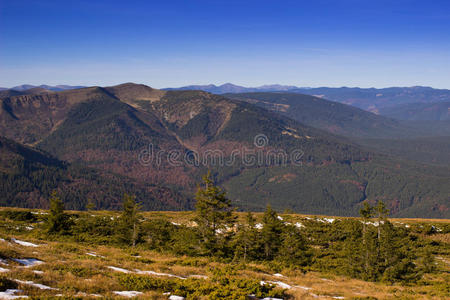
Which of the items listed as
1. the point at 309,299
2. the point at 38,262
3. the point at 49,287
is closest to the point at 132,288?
the point at 49,287

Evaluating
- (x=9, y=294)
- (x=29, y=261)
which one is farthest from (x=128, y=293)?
(x=29, y=261)

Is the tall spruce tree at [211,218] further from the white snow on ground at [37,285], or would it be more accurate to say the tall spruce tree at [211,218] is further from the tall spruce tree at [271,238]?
the white snow on ground at [37,285]

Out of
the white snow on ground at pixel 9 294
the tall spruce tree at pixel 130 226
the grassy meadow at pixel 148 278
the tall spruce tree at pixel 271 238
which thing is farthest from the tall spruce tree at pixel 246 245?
the white snow on ground at pixel 9 294

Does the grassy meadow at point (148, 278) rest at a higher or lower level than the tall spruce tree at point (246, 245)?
higher

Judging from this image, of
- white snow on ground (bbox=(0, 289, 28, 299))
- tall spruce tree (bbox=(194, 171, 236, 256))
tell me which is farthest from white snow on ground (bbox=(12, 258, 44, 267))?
tall spruce tree (bbox=(194, 171, 236, 256))

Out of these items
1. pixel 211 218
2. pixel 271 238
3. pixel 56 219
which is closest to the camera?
pixel 211 218

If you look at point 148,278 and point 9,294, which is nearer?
point 9,294

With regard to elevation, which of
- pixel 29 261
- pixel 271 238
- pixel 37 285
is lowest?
pixel 271 238

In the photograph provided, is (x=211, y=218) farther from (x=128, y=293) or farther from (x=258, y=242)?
(x=128, y=293)

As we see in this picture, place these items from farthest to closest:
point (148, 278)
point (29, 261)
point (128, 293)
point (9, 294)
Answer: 1. point (29, 261)
2. point (148, 278)
3. point (128, 293)
4. point (9, 294)

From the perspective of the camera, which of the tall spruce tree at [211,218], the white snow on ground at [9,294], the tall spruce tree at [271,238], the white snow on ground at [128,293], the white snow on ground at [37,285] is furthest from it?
the tall spruce tree at [271,238]

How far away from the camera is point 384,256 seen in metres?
29.6

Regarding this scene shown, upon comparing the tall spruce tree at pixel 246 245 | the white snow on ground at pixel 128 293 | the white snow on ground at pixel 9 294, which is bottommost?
the tall spruce tree at pixel 246 245

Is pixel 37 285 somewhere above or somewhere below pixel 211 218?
above
